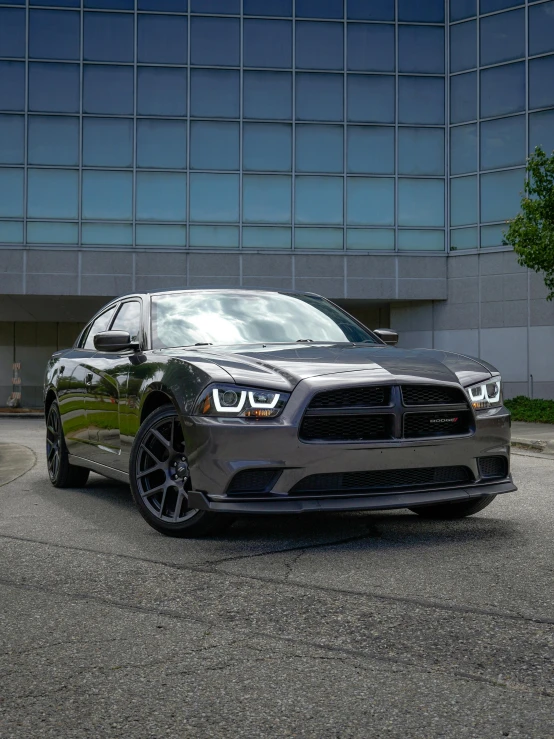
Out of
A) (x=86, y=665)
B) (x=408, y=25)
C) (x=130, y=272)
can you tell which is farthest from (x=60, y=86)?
(x=86, y=665)

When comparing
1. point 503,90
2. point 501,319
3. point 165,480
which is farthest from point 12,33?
point 165,480

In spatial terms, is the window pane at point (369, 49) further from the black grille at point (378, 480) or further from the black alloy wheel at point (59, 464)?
the black grille at point (378, 480)

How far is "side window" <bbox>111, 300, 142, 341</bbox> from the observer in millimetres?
7586

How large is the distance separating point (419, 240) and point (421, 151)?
9.40 ft

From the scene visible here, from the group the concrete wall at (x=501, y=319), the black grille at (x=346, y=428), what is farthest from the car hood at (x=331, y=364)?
the concrete wall at (x=501, y=319)

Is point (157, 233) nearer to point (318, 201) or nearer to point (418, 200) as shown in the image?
point (318, 201)

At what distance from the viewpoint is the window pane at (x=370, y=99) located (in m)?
33.3

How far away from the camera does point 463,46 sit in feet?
108

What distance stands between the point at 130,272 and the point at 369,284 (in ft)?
25.3

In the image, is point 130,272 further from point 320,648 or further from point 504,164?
point 320,648

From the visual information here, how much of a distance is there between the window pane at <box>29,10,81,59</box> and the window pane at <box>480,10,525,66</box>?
13.0 m

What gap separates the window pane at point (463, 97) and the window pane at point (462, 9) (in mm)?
1856

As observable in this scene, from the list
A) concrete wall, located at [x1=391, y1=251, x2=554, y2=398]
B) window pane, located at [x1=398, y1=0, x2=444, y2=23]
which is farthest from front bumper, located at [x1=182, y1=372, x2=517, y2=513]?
window pane, located at [x1=398, y1=0, x2=444, y2=23]

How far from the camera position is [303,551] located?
18.5ft
